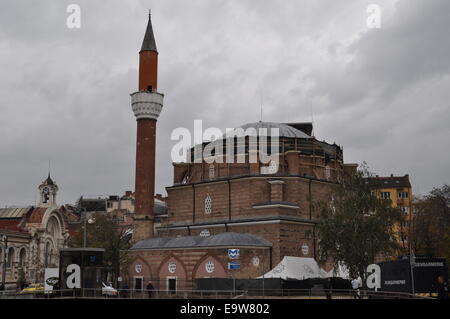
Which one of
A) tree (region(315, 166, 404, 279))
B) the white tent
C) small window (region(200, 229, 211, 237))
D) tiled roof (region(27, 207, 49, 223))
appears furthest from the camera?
tiled roof (region(27, 207, 49, 223))

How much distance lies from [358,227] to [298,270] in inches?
257

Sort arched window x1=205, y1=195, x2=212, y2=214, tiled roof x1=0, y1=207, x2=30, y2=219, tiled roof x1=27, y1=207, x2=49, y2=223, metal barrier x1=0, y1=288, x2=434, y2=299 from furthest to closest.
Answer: tiled roof x1=0, y1=207, x2=30, y2=219, tiled roof x1=27, y1=207, x2=49, y2=223, arched window x1=205, y1=195, x2=212, y2=214, metal barrier x1=0, y1=288, x2=434, y2=299

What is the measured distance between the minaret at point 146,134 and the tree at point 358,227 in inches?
616

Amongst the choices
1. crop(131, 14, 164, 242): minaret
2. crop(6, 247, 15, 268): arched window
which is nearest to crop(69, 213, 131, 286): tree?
crop(131, 14, 164, 242): minaret

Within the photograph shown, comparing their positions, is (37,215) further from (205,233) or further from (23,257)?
(205,233)

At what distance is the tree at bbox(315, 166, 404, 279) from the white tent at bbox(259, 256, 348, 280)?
9.42 feet

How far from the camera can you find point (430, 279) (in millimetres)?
24594

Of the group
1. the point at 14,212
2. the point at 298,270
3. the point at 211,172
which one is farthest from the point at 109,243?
the point at 14,212

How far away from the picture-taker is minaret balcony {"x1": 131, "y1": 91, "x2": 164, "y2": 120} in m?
46.1

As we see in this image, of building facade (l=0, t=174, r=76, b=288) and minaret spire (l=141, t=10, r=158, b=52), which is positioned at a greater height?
minaret spire (l=141, t=10, r=158, b=52)

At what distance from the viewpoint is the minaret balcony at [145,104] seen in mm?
46125

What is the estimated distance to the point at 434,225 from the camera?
4847 cm

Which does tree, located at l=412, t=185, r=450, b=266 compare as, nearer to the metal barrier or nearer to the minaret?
the metal barrier
